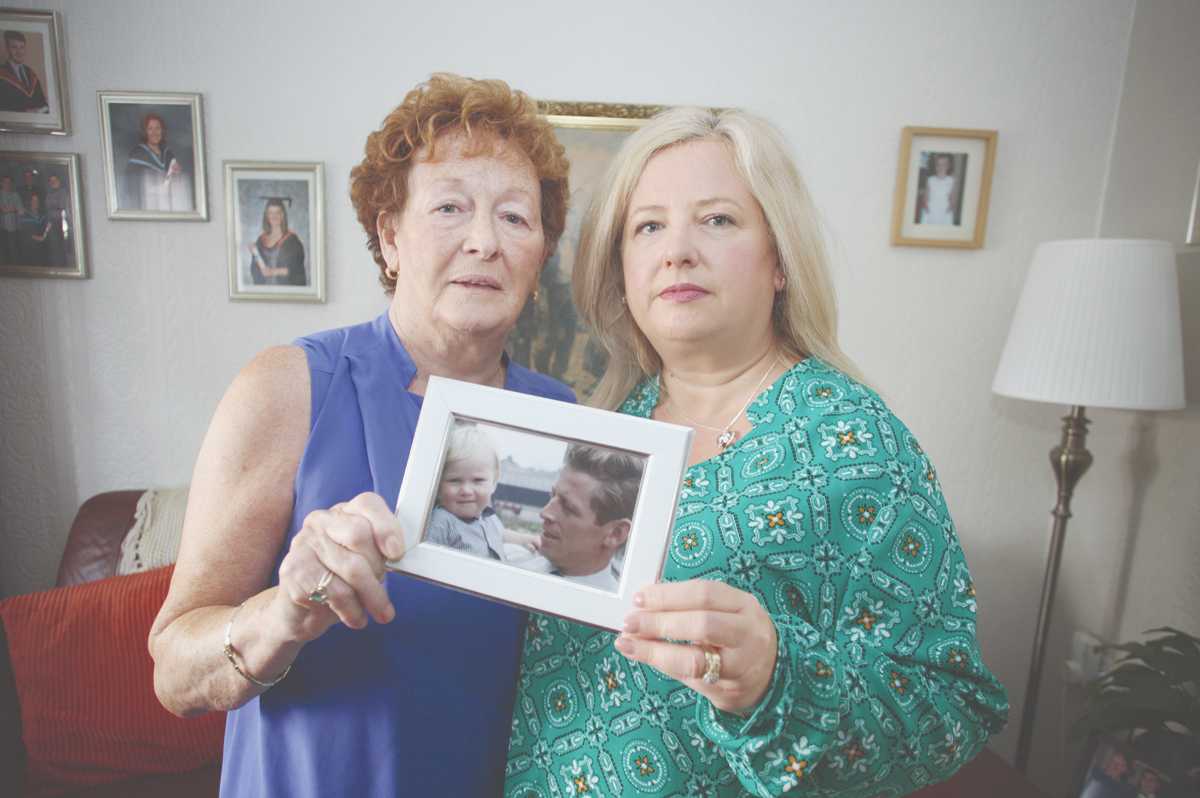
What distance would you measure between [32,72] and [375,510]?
2.51 metres

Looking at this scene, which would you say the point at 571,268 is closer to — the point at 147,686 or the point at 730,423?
the point at 730,423

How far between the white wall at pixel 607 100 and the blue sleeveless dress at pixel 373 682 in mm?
1482

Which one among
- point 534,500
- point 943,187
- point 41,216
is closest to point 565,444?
point 534,500

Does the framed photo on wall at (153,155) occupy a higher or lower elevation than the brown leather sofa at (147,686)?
higher

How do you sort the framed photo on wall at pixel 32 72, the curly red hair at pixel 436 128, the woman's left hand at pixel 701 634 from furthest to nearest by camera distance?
the framed photo on wall at pixel 32 72
the curly red hair at pixel 436 128
the woman's left hand at pixel 701 634

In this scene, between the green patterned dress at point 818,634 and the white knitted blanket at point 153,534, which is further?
the white knitted blanket at point 153,534

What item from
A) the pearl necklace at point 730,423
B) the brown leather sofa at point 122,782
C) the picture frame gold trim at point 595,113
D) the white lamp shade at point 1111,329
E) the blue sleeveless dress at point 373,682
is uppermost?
the picture frame gold trim at point 595,113

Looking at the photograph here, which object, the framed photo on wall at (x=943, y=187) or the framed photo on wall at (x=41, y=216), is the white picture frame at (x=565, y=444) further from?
the framed photo on wall at (x=41, y=216)

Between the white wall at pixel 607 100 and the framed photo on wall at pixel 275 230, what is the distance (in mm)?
58

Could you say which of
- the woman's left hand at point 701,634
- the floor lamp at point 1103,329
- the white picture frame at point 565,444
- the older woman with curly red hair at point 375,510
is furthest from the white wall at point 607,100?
the woman's left hand at point 701,634

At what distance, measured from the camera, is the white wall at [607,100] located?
2.08 meters

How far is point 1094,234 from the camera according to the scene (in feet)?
7.37

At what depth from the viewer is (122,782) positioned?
1690mm

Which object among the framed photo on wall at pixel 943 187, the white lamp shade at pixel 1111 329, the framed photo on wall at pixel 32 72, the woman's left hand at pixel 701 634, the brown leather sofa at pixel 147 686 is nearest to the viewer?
the woman's left hand at pixel 701 634
